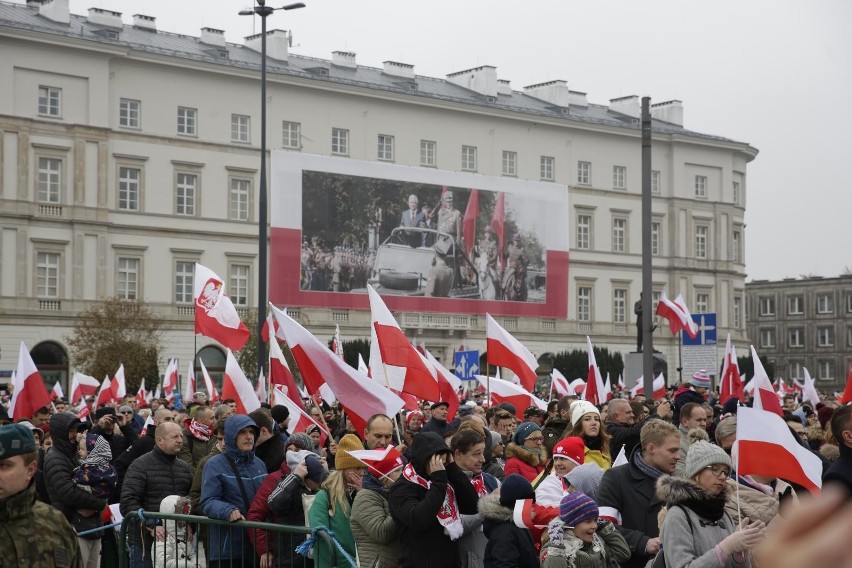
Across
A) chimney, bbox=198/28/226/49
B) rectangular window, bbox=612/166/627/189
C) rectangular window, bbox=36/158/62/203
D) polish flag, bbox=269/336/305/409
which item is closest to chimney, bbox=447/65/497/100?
rectangular window, bbox=612/166/627/189

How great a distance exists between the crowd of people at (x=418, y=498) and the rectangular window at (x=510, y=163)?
57800 millimetres

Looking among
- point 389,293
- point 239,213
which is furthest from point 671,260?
point 239,213

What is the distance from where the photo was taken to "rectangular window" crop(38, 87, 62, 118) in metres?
53.2

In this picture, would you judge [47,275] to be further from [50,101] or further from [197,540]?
A: [197,540]

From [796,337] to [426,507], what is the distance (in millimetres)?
98153

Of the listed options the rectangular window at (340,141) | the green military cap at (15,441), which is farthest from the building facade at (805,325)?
the green military cap at (15,441)

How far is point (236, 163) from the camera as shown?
5953 centimetres

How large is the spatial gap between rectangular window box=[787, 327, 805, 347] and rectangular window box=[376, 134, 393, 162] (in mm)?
48509

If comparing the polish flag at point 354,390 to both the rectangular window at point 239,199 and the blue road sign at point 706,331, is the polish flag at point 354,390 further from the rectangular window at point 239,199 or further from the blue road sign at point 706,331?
the rectangular window at point 239,199

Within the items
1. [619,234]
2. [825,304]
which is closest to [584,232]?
[619,234]

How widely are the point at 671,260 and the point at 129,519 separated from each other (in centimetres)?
6724

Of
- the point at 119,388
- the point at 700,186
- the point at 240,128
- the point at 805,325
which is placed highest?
the point at 240,128

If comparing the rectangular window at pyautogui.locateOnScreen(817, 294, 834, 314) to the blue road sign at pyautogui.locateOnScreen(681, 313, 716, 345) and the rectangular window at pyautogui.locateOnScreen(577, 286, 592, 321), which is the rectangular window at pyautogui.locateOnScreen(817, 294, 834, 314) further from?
the blue road sign at pyautogui.locateOnScreen(681, 313, 716, 345)

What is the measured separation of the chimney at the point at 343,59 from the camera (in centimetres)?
6612
